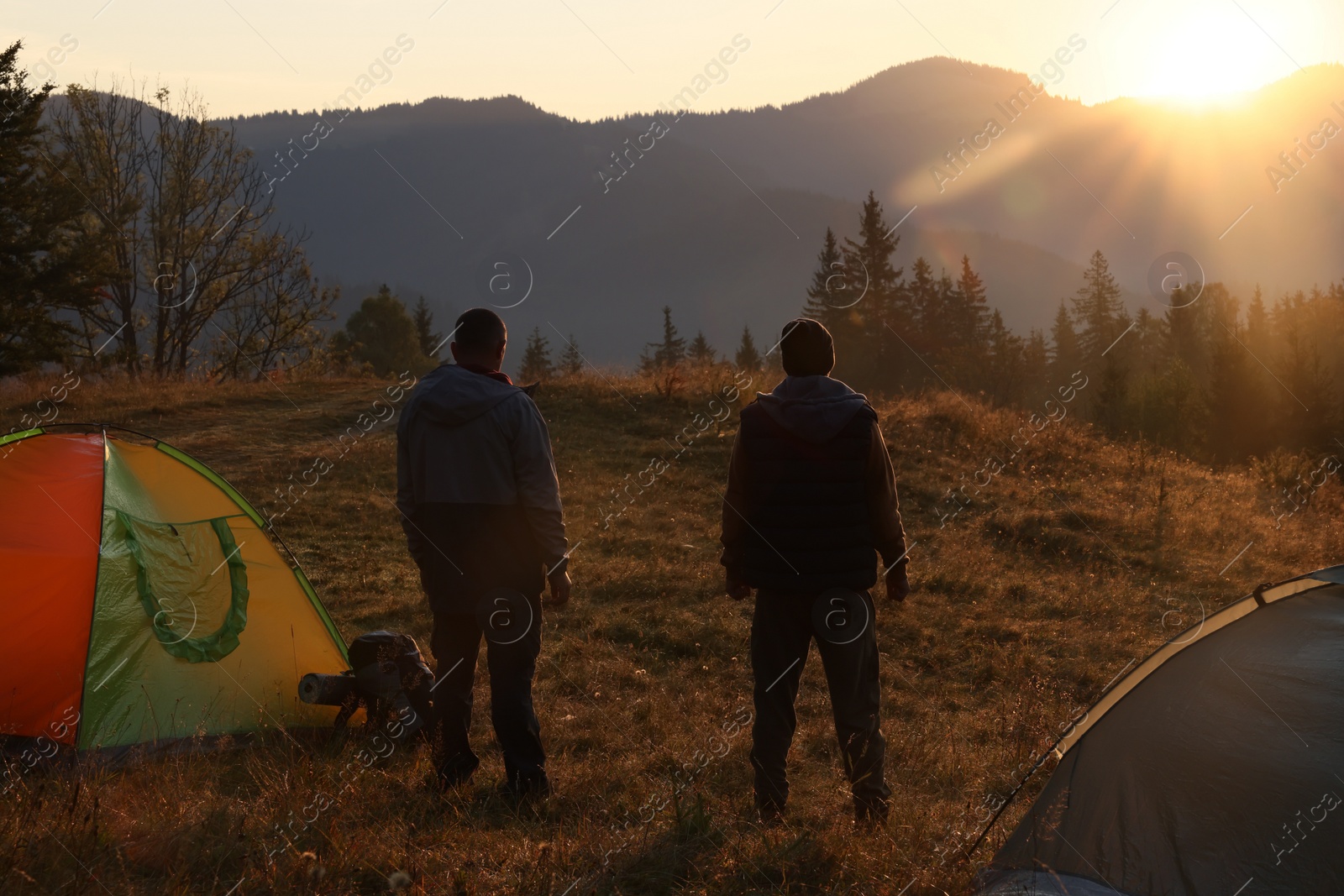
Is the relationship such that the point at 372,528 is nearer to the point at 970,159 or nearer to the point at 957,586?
the point at 957,586

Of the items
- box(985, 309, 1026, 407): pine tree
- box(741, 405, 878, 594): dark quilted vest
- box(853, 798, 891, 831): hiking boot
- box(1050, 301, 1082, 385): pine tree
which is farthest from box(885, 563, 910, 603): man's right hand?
box(1050, 301, 1082, 385): pine tree

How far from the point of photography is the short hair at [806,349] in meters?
3.96

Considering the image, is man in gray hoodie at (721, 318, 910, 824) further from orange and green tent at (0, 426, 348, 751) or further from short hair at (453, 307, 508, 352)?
orange and green tent at (0, 426, 348, 751)

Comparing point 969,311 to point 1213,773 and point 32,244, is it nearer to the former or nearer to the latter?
point 32,244

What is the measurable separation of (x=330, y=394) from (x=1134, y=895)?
64.2 ft

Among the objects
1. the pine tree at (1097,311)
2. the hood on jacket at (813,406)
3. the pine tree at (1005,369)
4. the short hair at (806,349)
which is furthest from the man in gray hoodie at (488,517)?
the pine tree at (1097,311)

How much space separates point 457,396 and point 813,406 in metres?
1.63

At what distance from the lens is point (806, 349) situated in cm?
397

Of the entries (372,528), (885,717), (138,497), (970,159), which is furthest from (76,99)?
(885,717)

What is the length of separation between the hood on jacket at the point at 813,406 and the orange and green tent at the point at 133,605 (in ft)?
11.9

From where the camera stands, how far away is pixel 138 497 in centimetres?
547

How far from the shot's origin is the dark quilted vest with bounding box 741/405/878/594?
12.5ft

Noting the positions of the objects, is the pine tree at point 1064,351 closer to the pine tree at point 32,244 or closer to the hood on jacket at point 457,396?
the pine tree at point 32,244

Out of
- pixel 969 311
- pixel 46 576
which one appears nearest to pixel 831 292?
pixel 969 311
